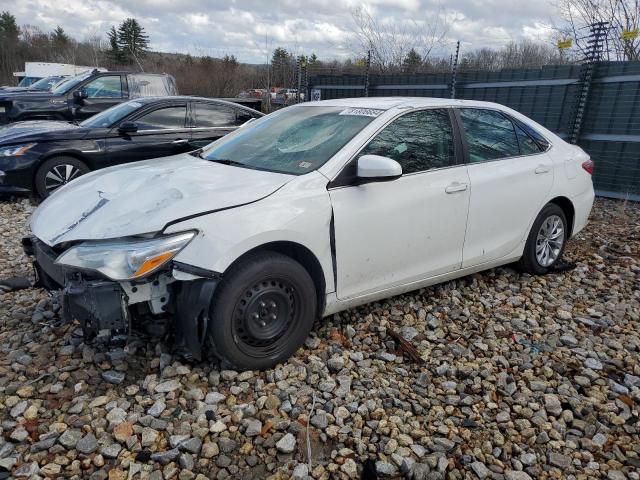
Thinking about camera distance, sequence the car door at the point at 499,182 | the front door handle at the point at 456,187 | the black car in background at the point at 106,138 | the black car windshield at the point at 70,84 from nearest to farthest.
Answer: the front door handle at the point at 456,187, the car door at the point at 499,182, the black car in background at the point at 106,138, the black car windshield at the point at 70,84

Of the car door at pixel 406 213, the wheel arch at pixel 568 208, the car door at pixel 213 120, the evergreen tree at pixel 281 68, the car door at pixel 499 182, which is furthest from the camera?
the evergreen tree at pixel 281 68

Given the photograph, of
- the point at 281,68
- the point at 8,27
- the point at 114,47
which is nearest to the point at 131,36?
the point at 114,47

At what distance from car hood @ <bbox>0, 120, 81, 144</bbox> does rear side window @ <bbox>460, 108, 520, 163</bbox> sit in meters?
5.43

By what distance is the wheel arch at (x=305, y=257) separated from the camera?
9.36ft

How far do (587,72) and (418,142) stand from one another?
237 inches

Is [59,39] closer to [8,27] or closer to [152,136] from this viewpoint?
[8,27]

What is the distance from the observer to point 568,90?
839cm

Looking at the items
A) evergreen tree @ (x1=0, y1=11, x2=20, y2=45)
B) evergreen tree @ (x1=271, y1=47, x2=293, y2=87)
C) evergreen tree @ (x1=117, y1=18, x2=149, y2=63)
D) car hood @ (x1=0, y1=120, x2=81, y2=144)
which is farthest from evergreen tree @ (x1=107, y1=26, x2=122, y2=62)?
car hood @ (x1=0, y1=120, x2=81, y2=144)

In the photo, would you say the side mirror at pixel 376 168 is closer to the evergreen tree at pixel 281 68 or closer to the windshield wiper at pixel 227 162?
the windshield wiper at pixel 227 162

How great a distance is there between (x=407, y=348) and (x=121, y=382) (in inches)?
71.1

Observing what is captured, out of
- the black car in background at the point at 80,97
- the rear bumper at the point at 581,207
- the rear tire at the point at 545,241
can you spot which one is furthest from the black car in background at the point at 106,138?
the rear bumper at the point at 581,207

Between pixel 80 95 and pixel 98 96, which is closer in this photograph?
pixel 80 95

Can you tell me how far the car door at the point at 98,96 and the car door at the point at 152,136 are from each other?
347cm

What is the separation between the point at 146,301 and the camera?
8.68ft
